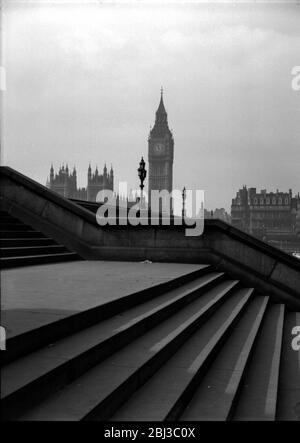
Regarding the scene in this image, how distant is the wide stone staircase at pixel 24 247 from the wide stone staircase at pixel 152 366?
3569 mm

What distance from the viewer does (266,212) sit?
156375 mm

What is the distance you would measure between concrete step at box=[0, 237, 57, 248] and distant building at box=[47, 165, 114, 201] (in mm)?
126164

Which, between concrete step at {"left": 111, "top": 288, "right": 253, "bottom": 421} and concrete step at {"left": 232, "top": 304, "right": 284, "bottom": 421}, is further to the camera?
concrete step at {"left": 232, "top": 304, "right": 284, "bottom": 421}

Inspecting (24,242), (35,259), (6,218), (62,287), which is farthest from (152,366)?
(6,218)

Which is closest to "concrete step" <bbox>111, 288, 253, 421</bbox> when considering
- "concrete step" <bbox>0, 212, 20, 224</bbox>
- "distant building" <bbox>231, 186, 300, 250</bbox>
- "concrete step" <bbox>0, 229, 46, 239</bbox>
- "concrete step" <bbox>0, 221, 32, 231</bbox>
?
"concrete step" <bbox>0, 229, 46, 239</bbox>

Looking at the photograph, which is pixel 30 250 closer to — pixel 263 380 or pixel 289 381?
pixel 263 380

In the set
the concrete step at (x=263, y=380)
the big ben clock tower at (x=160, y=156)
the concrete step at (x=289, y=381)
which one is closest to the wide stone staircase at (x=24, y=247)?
the concrete step at (x=263, y=380)

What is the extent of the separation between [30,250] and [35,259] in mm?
439

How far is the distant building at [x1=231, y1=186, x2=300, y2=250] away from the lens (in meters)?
153

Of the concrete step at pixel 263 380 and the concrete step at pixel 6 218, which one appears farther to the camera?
the concrete step at pixel 6 218

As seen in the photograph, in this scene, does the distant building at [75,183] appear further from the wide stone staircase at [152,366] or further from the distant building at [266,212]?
the wide stone staircase at [152,366]

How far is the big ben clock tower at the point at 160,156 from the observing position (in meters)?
164

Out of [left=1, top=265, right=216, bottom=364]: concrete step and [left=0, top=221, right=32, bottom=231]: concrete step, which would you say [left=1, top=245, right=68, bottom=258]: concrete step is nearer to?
[left=0, top=221, right=32, bottom=231]: concrete step

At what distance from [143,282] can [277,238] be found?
5200 inches
